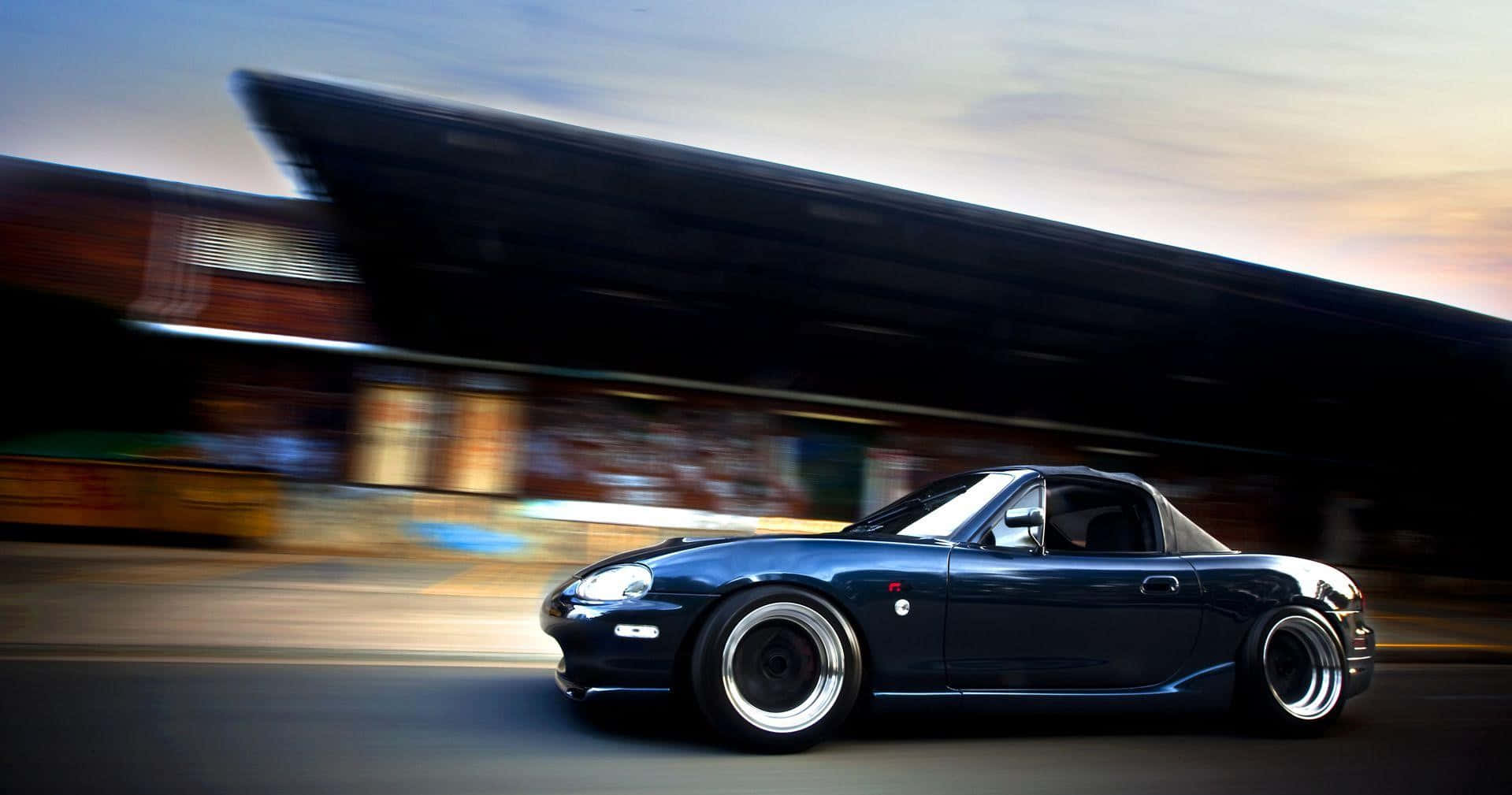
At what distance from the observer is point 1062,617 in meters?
4.77

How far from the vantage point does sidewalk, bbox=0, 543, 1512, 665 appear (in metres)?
6.41

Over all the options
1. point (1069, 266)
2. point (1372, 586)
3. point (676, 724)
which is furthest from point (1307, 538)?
point (676, 724)

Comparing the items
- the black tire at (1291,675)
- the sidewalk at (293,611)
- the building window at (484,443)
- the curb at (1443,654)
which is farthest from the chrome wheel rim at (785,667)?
the building window at (484,443)

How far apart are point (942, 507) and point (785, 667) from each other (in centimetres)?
123

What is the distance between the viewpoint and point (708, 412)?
15094mm

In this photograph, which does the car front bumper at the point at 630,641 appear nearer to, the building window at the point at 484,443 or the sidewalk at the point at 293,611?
the sidewalk at the point at 293,611

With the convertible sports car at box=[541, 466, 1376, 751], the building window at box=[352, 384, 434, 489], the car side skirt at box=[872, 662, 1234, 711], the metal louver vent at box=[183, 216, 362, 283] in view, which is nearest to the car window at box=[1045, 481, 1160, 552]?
the convertible sports car at box=[541, 466, 1376, 751]

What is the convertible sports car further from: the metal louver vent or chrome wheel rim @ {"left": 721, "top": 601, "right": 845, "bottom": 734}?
the metal louver vent

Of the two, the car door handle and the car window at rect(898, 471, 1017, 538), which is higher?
the car window at rect(898, 471, 1017, 538)

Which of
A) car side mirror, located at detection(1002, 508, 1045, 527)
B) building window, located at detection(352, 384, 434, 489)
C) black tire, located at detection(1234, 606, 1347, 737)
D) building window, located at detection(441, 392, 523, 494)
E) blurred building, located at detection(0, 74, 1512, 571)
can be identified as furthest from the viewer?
building window, located at detection(441, 392, 523, 494)

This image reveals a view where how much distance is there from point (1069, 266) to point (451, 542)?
8.72m

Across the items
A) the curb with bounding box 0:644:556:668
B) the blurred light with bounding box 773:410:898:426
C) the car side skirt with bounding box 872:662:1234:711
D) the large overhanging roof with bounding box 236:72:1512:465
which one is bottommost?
the curb with bounding box 0:644:556:668

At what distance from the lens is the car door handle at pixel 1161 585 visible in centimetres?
497

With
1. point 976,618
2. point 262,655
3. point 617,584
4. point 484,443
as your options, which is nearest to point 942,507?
point 976,618
